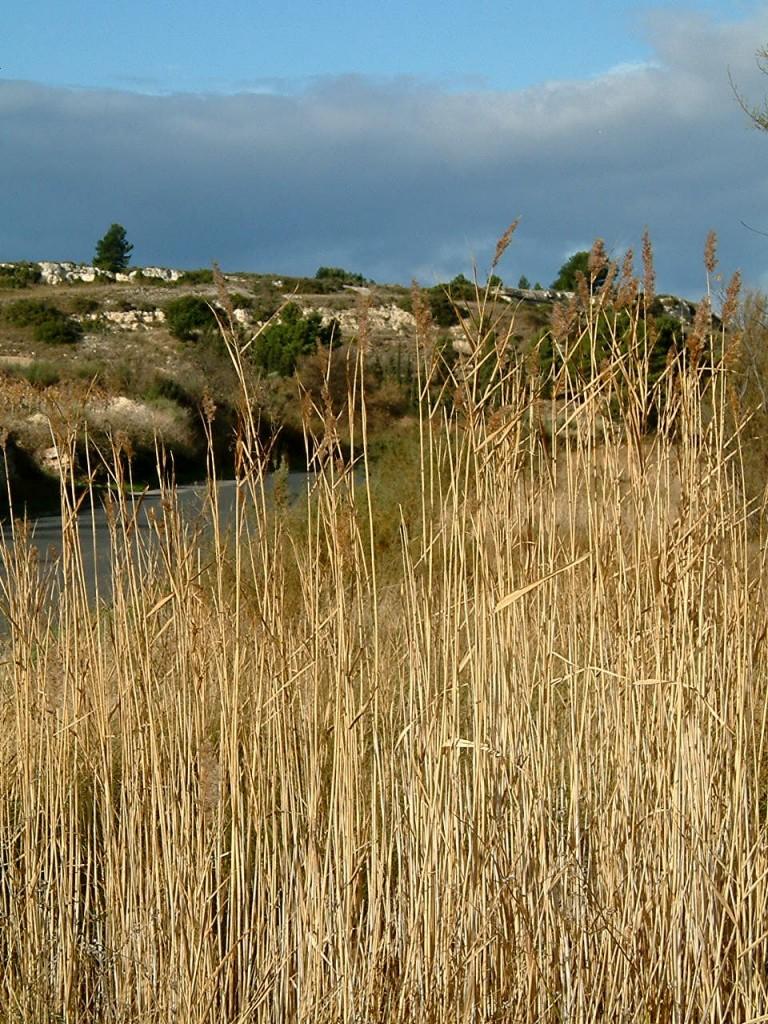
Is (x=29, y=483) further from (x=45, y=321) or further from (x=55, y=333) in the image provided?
(x=45, y=321)

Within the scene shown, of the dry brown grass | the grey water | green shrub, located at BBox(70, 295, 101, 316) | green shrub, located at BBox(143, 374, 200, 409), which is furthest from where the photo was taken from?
green shrub, located at BBox(70, 295, 101, 316)

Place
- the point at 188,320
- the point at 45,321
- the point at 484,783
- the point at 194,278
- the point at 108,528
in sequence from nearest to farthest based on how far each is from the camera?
1. the point at 484,783
2. the point at 108,528
3. the point at 45,321
4. the point at 188,320
5. the point at 194,278

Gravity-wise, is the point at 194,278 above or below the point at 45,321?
above

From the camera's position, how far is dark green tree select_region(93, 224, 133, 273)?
1528 inches

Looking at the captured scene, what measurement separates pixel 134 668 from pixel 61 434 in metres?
0.38

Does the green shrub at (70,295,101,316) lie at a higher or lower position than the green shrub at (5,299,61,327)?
higher

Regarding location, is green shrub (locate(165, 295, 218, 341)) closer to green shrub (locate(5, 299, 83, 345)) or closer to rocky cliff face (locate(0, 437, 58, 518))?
green shrub (locate(5, 299, 83, 345))

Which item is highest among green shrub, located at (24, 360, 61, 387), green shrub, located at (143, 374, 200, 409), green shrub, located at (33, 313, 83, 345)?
green shrub, located at (33, 313, 83, 345)

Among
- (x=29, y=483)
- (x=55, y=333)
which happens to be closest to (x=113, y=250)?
(x=55, y=333)

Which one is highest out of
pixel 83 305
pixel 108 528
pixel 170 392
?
pixel 83 305

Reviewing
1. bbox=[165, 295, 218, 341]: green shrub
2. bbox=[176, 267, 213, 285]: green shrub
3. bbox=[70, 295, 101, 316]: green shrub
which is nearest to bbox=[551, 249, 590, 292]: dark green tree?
bbox=[165, 295, 218, 341]: green shrub

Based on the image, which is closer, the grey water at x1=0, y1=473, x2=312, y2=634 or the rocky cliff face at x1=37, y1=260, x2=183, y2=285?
the grey water at x1=0, y1=473, x2=312, y2=634

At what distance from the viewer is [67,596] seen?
202cm

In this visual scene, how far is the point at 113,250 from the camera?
130 feet
